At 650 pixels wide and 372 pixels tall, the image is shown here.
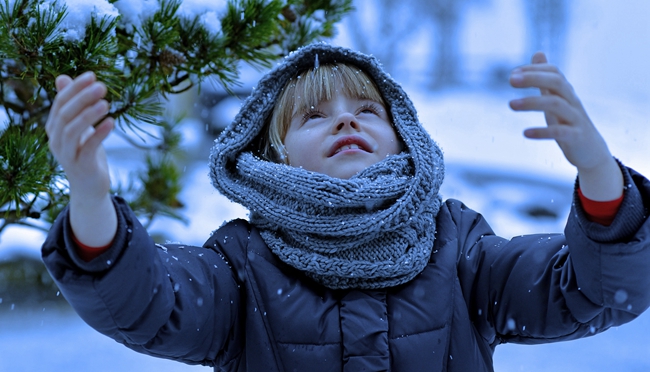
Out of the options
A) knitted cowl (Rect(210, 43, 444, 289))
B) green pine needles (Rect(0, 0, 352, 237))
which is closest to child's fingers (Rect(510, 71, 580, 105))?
knitted cowl (Rect(210, 43, 444, 289))

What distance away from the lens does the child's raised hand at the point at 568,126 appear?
0.67 meters

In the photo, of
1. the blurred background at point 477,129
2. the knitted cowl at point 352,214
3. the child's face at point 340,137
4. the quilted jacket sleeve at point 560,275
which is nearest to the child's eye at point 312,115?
the child's face at point 340,137

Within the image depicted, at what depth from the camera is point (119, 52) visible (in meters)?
1.10

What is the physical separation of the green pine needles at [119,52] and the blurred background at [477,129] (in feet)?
3.43

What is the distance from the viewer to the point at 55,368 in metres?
2.03

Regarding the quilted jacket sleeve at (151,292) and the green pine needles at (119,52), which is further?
the green pine needles at (119,52)

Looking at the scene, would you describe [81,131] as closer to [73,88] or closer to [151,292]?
[73,88]

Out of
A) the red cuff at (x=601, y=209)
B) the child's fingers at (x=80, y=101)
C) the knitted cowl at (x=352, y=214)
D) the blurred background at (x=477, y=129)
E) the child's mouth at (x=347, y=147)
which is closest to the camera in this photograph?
the child's fingers at (x=80, y=101)

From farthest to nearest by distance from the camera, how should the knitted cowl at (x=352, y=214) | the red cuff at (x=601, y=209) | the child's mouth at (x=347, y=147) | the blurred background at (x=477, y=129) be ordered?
the blurred background at (x=477, y=129) < the child's mouth at (x=347, y=147) < the knitted cowl at (x=352, y=214) < the red cuff at (x=601, y=209)

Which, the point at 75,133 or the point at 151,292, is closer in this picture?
the point at 75,133

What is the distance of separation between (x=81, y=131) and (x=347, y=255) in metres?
0.40

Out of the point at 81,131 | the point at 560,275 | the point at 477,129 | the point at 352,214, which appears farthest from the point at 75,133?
the point at 477,129

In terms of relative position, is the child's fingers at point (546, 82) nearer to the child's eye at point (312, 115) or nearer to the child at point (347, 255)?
the child at point (347, 255)

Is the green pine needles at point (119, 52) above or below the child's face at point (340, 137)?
above
